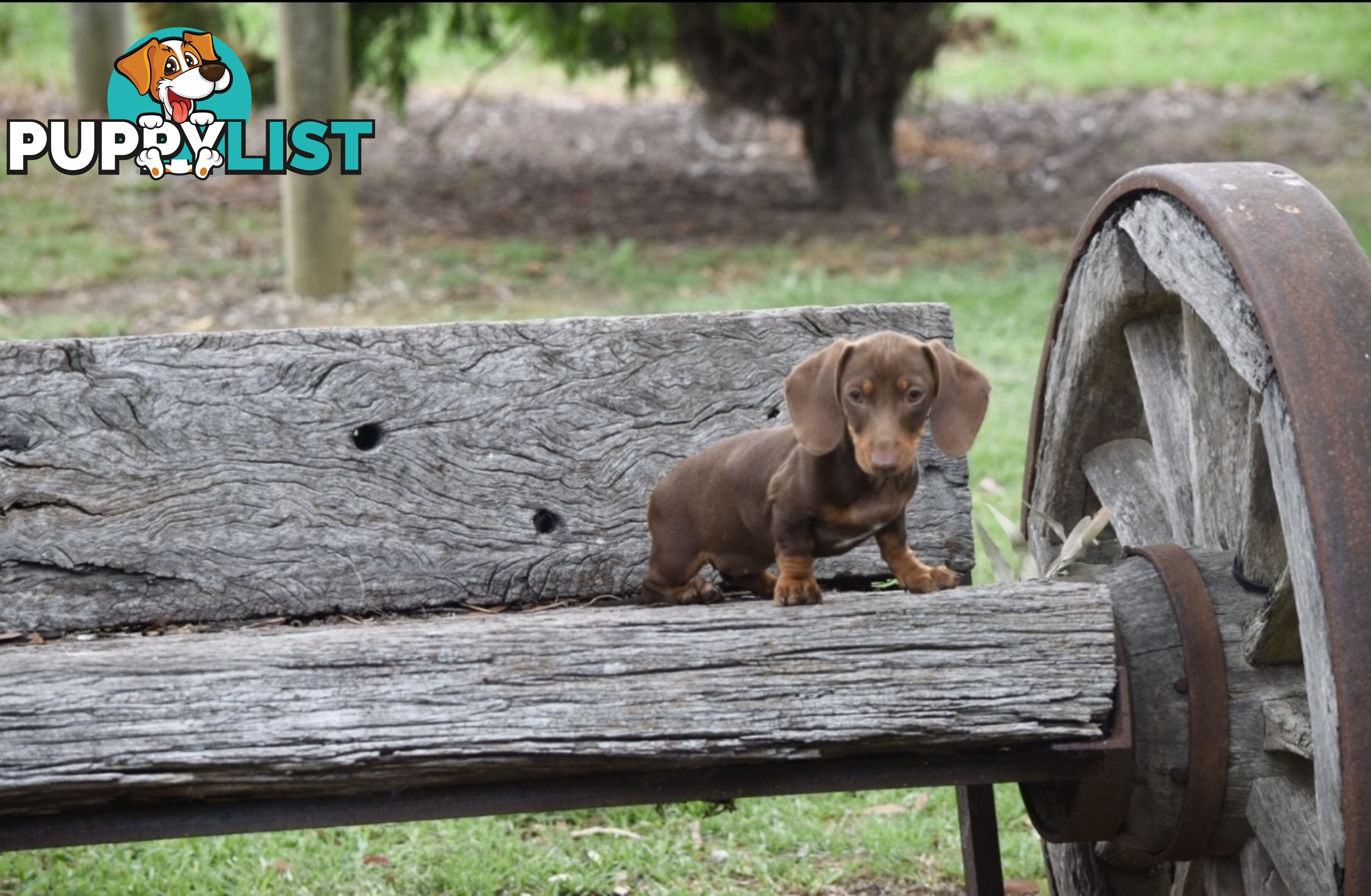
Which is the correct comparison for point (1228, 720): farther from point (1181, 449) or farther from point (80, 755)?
point (80, 755)

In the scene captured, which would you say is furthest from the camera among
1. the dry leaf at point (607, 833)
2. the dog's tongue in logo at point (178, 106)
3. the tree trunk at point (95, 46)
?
the tree trunk at point (95, 46)

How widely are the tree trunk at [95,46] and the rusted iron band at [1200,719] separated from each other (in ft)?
35.0

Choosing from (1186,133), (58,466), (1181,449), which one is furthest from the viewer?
(1186,133)

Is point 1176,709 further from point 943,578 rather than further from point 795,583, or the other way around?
point 795,583

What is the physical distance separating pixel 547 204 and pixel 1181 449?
8.61m

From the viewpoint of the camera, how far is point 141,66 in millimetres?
6828

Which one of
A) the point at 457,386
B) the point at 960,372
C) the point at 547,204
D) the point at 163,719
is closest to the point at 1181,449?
the point at 960,372

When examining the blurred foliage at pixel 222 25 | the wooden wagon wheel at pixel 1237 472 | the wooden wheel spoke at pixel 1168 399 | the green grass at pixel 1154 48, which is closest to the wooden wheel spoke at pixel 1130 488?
the wooden wagon wheel at pixel 1237 472

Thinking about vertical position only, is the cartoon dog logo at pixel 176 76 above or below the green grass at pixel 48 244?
above

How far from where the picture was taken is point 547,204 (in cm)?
1080

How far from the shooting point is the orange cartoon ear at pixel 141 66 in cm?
676

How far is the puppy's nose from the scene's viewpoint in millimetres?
2148

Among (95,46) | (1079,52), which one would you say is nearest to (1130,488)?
(95,46)

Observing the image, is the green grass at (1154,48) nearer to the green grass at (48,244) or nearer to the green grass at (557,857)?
the green grass at (48,244)
